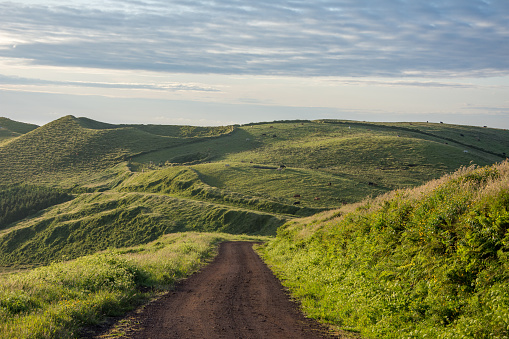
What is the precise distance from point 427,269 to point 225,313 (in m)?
6.29

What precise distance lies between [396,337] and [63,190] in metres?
103

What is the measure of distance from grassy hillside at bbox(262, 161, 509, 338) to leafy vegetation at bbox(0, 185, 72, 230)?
279ft

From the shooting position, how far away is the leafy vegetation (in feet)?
274

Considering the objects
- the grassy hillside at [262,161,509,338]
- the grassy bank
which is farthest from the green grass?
the grassy hillside at [262,161,509,338]

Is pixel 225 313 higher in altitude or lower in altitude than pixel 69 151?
lower

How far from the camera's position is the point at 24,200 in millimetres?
90062

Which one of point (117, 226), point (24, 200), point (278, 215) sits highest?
point (278, 215)

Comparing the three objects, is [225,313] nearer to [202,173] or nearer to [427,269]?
[427,269]

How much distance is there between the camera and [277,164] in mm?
97500

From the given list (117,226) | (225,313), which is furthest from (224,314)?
(117,226)

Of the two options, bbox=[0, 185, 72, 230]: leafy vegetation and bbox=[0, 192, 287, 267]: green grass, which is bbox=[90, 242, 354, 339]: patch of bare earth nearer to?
bbox=[0, 192, 287, 267]: green grass

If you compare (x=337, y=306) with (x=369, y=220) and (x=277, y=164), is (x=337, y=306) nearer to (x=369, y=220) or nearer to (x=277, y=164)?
(x=369, y=220)

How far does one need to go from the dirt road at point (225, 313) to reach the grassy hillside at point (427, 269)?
3.76ft

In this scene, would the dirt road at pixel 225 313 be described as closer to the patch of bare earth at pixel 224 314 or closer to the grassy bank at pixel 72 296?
the patch of bare earth at pixel 224 314
